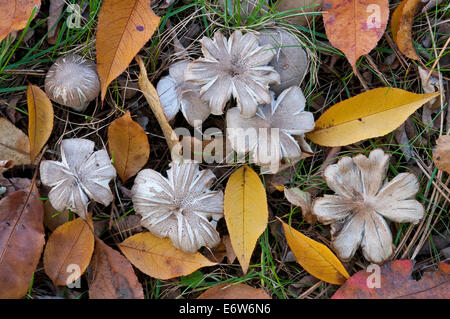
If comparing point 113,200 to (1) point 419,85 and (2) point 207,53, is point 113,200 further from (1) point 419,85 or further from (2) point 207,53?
(1) point 419,85

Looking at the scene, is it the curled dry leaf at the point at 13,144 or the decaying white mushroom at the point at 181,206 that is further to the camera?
the curled dry leaf at the point at 13,144

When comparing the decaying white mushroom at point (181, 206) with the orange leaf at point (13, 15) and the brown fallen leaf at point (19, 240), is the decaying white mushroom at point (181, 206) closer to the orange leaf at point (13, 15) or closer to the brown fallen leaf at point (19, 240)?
the brown fallen leaf at point (19, 240)

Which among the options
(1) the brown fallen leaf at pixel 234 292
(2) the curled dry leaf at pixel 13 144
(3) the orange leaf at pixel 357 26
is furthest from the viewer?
(2) the curled dry leaf at pixel 13 144

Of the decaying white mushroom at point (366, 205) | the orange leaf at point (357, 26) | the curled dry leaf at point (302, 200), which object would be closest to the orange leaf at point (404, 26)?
the orange leaf at point (357, 26)

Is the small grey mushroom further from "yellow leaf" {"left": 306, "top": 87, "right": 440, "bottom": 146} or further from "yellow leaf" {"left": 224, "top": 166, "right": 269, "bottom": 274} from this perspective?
"yellow leaf" {"left": 224, "top": 166, "right": 269, "bottom": 274}

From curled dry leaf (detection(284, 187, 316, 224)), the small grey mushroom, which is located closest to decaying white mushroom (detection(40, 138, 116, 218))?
curled dry leaf (detection(284, 187, 316, 224))
